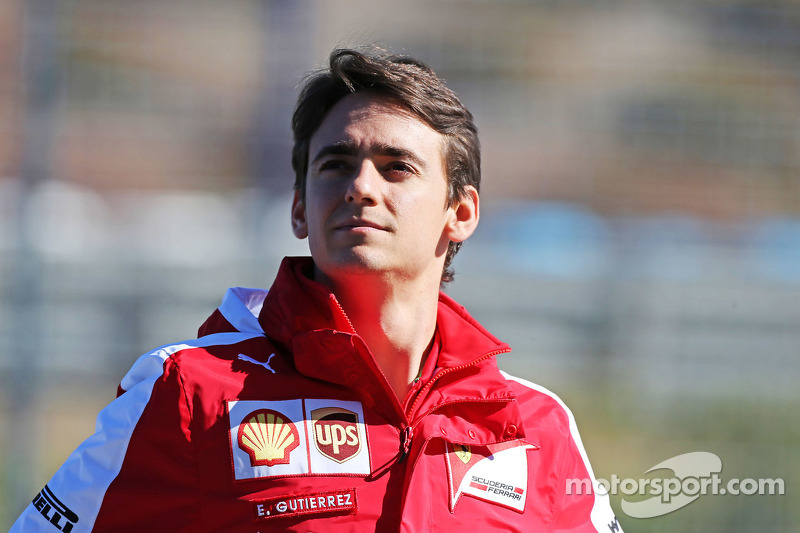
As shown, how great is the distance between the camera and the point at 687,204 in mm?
4684

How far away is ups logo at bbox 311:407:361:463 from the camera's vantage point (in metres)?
2.05

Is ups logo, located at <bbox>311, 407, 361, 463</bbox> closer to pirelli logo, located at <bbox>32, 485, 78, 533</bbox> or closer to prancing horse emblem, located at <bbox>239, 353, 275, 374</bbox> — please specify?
prancing horse emblem, located at <bbox>239, 353, 275, 374</bbox>

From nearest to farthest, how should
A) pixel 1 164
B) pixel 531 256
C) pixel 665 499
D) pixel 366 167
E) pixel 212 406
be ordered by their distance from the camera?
pixel 212 406, pixel 366 167, pixel 665 499, pixel 1 164, pixel 531 256

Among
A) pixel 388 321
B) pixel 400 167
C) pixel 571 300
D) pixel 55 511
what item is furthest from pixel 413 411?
pixel 571 300

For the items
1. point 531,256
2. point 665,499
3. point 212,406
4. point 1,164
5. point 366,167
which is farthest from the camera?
point 531,256

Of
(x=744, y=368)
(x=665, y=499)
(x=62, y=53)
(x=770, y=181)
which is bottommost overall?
(x=665, y=499)

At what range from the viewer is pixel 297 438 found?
204 cm

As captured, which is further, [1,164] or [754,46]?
[754,46]

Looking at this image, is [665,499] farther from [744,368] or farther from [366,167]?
[366,167]

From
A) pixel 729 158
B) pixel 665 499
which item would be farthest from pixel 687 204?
pixel 665 499

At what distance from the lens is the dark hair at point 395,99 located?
2457 mm

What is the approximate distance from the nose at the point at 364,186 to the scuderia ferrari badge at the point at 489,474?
24.7 inches

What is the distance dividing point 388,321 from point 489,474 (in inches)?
19.0

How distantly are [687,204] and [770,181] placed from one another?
46 cm
